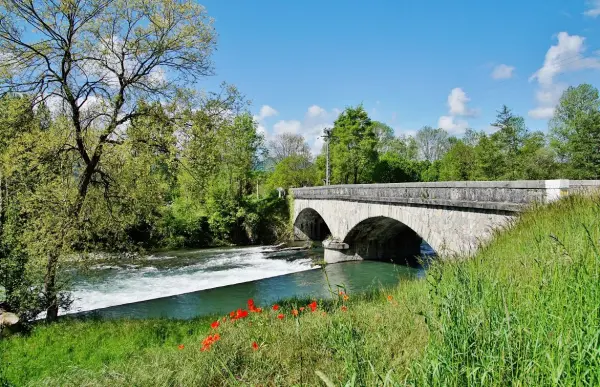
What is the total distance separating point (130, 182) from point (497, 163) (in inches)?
1156

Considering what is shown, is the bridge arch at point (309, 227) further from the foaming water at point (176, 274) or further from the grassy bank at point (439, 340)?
the grassy bank at point (439, 340)

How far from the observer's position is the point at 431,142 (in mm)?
68500

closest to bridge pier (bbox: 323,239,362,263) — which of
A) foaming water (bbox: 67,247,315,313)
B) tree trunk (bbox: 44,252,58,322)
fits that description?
foaming water (bbox: 67,247,315,313)

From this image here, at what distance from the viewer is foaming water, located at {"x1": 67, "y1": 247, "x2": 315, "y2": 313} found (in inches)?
583

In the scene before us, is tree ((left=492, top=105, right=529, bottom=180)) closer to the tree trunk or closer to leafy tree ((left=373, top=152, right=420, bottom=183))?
leafy tree ((left=373, top=152, right=420, bottom=183))

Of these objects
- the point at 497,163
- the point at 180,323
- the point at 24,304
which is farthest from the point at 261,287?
the point at 497,163

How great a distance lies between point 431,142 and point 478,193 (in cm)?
6189

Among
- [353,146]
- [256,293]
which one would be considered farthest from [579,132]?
[256,293]

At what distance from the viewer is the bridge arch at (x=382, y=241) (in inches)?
802

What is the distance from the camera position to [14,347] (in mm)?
7336

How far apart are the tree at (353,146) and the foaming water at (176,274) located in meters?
13.3

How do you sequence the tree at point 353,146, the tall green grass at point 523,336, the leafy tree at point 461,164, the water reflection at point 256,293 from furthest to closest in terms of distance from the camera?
the leafy tree at point 461,164 < the tree at point 353,146 < the water reflection at point 256,293 < the tall green grass at point 523,336

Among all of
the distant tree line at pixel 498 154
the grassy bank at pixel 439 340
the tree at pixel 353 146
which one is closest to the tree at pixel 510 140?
the distant tree line at pixel 498 154

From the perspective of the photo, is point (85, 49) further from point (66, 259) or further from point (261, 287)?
point (261, 287)
